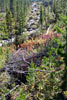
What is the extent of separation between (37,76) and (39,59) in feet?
7.16

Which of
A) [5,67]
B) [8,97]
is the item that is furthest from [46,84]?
[5,67]

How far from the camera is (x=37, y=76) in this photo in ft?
22.4

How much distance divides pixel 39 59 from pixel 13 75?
2336 mm

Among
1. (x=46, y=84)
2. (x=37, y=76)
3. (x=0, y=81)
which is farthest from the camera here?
(x=0, y=81)

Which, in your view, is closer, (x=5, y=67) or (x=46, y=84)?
(x=46, y=84)

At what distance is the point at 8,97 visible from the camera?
6.99 meters

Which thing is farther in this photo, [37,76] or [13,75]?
[13,75]

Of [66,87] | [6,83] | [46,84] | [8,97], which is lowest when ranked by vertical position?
→ [8,97]

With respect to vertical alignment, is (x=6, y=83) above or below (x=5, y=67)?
below

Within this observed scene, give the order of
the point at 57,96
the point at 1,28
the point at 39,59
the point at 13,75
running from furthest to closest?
the point at 1,28
the point at 39,59
the point at 13,75
the point at 57,96

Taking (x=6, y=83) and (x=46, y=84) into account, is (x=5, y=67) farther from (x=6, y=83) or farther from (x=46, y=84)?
(x=46, y=84)

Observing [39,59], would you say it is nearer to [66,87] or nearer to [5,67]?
[5,67]

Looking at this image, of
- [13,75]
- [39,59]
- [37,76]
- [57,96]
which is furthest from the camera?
[39,59]

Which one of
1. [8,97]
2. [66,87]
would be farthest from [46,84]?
[8,97]
